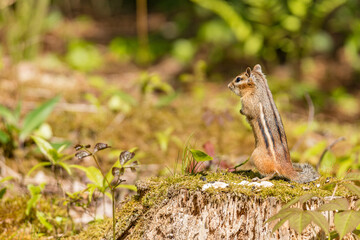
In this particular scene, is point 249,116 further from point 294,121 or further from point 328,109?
point 328,109

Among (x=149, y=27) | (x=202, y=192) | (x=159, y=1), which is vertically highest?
(x=159, y=1)

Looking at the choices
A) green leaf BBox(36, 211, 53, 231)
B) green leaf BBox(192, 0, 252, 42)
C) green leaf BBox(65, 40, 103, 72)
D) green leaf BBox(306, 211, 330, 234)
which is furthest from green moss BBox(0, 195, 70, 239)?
green leaf BBox(65, 40, 103, 72)

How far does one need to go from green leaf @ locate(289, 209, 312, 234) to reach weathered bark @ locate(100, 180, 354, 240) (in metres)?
0.37

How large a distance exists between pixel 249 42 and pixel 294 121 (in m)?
Result: 1.97

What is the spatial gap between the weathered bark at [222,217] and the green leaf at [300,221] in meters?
0.37

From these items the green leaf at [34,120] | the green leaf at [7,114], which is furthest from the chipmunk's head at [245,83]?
the green leaf at [7,114]

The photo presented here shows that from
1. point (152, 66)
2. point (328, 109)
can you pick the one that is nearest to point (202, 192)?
point (328, 109)

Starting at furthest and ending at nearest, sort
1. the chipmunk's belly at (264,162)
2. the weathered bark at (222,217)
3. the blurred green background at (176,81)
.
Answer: the blurred green background at (176,81), the chipmunk's belly at (264,162), the weathered bark at (222,217)

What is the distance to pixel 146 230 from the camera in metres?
2.39

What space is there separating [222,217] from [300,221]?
573 millimetres

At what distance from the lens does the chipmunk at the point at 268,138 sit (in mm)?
2537

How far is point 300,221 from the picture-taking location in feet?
6.02

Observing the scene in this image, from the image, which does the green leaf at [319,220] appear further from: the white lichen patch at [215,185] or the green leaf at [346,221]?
the white lichen patch at [215,185]

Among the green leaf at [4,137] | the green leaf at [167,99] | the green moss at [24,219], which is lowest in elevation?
the green moss at [24,219]
